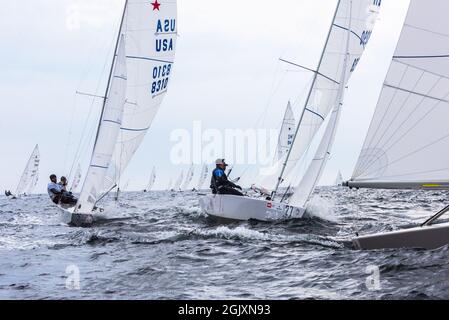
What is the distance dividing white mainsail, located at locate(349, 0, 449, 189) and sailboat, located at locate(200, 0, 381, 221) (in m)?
8.42

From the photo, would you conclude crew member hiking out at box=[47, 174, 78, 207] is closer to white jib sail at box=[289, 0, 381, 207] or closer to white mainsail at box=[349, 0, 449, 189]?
white jib sail at box=[289, 0, 381, 207]

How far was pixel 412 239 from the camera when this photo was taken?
8.39 meters

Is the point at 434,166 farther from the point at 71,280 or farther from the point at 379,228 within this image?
the point at 379,228

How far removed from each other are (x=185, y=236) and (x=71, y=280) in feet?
15.5

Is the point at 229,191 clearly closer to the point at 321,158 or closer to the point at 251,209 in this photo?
the point at 251,209

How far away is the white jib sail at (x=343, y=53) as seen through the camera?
16531 millimetres

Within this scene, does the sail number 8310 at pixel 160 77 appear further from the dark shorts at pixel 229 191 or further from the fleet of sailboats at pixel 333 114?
the dark shorts at pixel 229 191

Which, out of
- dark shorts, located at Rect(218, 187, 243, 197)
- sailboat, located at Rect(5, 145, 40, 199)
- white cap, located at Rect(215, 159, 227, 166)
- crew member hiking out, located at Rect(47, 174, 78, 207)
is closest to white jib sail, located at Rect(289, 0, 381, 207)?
dark shorts, located at Rect(218, 187, 243, 197)

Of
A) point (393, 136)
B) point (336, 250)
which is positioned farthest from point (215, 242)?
point (393, 136)

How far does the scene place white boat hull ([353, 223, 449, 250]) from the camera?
816cm

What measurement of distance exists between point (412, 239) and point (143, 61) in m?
13.2

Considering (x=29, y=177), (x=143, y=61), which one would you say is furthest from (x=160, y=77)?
(x=29, y=177)

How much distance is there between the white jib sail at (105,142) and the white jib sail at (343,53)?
17.9 ft

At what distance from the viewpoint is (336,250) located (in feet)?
32.1
